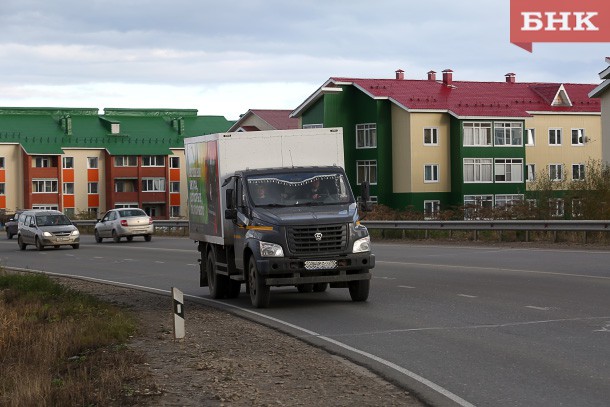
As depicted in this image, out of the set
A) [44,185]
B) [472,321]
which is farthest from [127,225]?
[44,185]

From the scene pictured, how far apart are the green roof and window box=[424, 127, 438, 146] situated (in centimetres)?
4484

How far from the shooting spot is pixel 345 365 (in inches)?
472

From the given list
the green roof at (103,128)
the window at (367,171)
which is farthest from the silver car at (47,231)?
the green roof at (103,128)

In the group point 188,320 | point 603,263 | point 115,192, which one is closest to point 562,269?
point 603,263

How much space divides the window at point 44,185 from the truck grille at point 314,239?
97938 millimetres

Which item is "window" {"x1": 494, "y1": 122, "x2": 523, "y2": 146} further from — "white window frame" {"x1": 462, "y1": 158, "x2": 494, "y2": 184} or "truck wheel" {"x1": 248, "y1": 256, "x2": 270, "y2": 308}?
"truck wheel" {"x1": 248, "y1": 256, "x2": 270, "y2": 308}

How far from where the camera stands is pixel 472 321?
1545 cm

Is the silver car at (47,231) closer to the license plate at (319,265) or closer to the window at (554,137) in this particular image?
the license plate at (319,265)

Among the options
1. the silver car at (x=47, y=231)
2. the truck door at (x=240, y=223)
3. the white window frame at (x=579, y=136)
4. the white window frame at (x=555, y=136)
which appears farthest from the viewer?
the white window frame at (x=579, y=136)

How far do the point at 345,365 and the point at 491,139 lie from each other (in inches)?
2673

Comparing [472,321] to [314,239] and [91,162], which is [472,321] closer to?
[314,239]

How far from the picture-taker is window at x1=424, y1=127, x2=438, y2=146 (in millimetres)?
77812

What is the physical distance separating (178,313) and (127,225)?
37092 millimetres

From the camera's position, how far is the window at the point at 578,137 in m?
82.9
